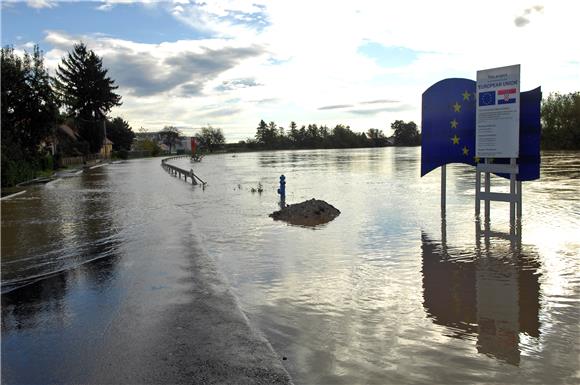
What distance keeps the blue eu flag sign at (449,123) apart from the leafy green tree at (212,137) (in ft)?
496

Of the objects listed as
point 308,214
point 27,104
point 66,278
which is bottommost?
point 66,278

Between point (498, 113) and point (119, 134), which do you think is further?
point (119, 134)

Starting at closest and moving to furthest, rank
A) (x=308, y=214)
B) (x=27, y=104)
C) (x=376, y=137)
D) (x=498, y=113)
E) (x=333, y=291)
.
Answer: (x=333, y=291), (x=498, y=113), (x=308, y=214), (x=27, y=104), (x=376, y=137)

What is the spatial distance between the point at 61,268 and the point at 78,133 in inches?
3063

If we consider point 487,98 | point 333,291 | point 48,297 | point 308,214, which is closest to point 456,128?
point 487,98

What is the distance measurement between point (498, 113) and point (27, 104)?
3354 cm

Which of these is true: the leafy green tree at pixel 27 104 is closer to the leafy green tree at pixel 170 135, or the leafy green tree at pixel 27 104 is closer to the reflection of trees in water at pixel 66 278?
the reflection of trees in water at pixel 66 278

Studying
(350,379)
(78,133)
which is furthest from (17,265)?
(78,133)

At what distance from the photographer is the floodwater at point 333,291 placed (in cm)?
488

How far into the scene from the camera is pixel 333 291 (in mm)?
7270

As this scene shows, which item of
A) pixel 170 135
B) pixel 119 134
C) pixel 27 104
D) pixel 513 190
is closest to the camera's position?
pixel 513 190

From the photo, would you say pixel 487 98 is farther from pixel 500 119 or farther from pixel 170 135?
pixel 170 135

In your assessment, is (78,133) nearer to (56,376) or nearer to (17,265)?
(17,265)

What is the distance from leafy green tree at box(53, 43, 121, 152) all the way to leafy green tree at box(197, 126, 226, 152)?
82965mm
